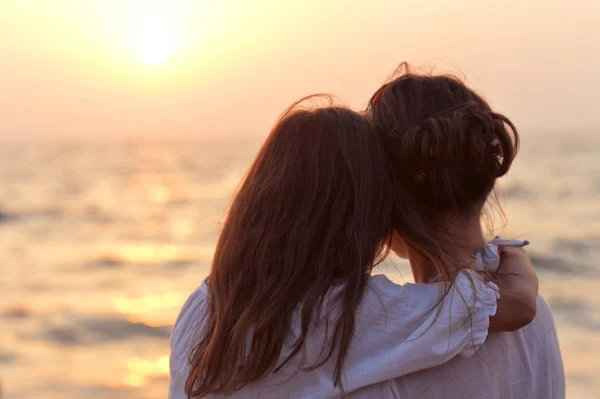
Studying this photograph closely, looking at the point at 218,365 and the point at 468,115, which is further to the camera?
the point at 468,115

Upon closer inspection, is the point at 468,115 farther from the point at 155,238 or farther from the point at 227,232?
the point at 155,238

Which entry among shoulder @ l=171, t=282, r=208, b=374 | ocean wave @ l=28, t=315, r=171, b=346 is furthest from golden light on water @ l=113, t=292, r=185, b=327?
shoulder @ l=171, t=282, r=208, b=374

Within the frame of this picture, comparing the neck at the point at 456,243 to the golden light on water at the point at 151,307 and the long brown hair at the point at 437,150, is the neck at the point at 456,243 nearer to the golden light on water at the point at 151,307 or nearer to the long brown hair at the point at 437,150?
the long brown hair at the point at 437,150

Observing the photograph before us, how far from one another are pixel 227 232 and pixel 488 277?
561 millimetres

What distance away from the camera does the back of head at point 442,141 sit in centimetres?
147

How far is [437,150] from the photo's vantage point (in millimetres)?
1463

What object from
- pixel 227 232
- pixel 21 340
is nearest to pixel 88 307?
pixel 21 340

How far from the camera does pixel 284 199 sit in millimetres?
1424

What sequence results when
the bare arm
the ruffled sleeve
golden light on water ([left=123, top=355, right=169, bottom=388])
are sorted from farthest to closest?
golden light on water ([left=123, top=355, right=169, bottom=388]) < the bare arm < the ruffled sleeve

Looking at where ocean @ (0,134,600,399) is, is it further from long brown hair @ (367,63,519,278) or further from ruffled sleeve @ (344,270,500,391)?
ruffled sleeve @ (344,270,500,391)

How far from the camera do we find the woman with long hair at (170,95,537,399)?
132 centimetres

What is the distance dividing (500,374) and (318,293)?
1.44 feet

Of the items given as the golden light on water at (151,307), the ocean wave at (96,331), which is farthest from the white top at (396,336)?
the golden light on water at (151,307)

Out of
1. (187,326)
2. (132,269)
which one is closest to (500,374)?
(187,326)
